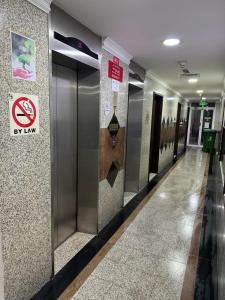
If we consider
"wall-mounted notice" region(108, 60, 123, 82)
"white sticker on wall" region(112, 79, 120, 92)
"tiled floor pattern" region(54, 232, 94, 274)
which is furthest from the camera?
"white sticker on wall" region(112, 79, 120, 92)

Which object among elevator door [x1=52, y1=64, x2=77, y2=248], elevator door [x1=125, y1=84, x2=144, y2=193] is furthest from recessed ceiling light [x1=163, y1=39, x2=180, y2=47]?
elevator door [x1=125, y1=84, x2=144, y2=193]

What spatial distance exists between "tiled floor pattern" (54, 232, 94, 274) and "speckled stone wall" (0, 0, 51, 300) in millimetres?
343

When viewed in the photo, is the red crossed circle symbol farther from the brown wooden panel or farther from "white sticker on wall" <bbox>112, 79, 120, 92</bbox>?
"white sticker on wall" <bbox>112, 79, 120, 92</bbox>

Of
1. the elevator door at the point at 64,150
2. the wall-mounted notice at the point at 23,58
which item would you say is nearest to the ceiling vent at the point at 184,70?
the elevator door at the point at 64,150

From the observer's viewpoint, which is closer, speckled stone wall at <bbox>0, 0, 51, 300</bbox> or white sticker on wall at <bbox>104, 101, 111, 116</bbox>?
speckled stone wall at <bbox>0, 0, 51, 300</bbox>

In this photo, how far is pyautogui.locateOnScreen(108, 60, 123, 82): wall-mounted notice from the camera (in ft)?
8.82

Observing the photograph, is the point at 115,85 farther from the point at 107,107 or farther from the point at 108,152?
the point at 108,152

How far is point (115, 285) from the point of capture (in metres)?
1.97

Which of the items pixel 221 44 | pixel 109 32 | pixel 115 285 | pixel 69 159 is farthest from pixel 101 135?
pixel 221 44

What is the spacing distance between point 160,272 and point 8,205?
1.64 m

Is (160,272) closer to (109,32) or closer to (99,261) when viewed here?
(99,261)

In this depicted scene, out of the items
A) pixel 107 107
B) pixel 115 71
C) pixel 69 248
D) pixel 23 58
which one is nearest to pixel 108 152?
pixel 107 107

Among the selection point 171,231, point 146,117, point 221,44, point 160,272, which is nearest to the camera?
point 160,272

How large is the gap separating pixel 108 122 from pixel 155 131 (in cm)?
313
